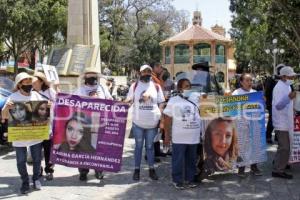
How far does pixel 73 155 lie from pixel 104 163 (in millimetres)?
495

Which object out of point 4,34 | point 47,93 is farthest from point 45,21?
point 47,93

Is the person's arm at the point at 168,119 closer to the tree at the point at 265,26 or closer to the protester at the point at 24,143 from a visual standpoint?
the protester at the point at 24,143

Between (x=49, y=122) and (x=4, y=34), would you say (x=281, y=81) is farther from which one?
(x=4, y=34)

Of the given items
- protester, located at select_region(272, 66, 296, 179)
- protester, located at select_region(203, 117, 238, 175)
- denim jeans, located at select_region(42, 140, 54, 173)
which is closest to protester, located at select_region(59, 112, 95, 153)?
denim jeans, located at select_region(42, 140, 54, 173)

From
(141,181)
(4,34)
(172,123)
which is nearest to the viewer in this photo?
(172,123)

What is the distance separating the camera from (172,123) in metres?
7.51

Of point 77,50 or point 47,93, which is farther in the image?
point 77,50

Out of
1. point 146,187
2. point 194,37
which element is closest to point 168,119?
point 146,187

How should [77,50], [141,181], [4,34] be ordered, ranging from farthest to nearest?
[4,34], [77,50], [141,181]

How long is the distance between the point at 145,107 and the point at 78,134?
1.11 metres

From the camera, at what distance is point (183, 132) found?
7.41 m

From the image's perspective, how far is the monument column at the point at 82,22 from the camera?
55.3 feet

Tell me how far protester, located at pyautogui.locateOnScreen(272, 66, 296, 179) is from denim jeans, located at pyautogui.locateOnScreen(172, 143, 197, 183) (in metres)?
1.52

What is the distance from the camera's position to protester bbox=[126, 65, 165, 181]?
7.96 meters
